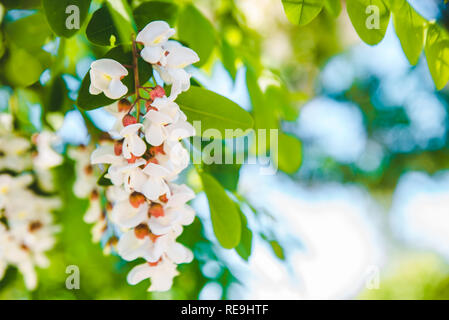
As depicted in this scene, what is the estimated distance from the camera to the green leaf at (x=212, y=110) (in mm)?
666

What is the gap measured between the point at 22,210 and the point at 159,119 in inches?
27.4

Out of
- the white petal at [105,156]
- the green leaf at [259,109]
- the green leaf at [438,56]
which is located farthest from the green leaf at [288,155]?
the white petal at [105,156]

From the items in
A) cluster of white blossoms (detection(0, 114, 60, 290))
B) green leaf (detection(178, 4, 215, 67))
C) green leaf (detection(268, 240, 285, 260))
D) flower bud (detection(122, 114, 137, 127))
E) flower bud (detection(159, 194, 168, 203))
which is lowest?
green leaf (detection(268, 240, 285, 260))

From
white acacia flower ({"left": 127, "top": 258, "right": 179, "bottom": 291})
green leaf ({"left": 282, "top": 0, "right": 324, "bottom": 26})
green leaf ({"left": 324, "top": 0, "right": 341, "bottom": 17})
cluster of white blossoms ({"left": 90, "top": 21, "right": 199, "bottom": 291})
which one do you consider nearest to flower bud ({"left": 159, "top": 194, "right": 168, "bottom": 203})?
cluster of white blossoms ({"left": 90, "top": 21, "right": 199, "bottom": 291})

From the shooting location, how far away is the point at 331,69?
3713 millimetres

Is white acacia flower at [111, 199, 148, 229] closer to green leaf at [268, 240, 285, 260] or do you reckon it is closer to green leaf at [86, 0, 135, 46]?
green leaf at [86, 0, 135, 46]

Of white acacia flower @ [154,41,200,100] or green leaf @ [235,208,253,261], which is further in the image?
green leaf @ [235,208,253,261]

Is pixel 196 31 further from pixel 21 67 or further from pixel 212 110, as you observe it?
pixel 21 67

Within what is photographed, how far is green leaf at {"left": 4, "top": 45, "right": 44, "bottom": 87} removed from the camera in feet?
3.44

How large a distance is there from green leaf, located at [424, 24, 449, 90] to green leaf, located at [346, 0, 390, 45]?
0.10m

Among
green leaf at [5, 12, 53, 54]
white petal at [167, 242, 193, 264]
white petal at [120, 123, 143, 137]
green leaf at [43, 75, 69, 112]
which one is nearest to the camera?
white petal at [120, 123, 143, 137]

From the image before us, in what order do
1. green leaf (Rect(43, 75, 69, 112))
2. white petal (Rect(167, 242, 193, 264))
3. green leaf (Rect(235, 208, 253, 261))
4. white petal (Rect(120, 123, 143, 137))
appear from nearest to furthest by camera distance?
white petal (Rect(120, 123, 143, 137))
white petal (Rect(167, 242, 193, 264))
green leaf (Rect(235, 208, 253, 261))
green leaf (Rect(43, 75, 69, 112))

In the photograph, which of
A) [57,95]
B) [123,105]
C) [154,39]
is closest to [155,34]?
[154,39]
